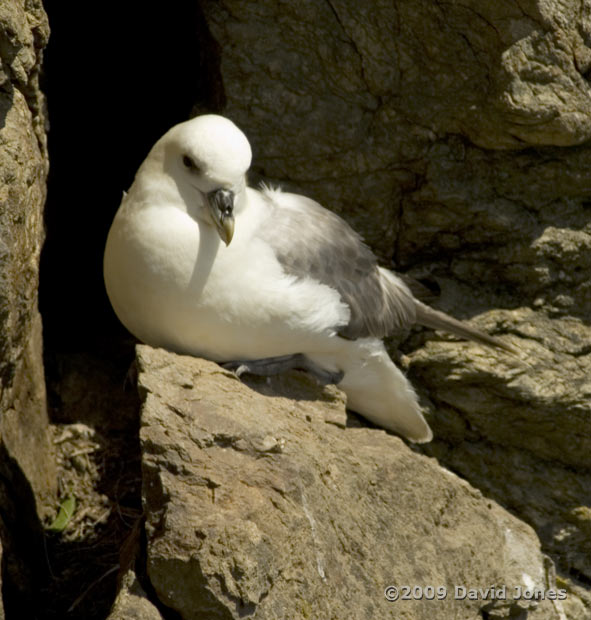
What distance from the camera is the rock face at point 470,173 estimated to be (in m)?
4.09

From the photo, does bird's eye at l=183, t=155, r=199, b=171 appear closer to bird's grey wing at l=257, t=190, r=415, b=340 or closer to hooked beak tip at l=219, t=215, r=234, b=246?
hooked beak tip at l=219, t=215, r=234, b=246

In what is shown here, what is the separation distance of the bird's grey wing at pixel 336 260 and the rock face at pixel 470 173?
395 mm

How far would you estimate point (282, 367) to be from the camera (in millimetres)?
3875

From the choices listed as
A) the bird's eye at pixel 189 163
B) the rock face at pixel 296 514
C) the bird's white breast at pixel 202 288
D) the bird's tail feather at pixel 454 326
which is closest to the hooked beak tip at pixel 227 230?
the bird's white breast at pixel 202 288

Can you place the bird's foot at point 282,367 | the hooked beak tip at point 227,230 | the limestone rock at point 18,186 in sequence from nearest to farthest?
1. the limestone rock at point 18,186
2. the hooked beak tip at point 227,230
3. the bird's foot at point 282,367

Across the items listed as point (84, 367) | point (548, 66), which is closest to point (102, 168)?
point (84, 367)

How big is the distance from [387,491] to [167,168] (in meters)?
1.33

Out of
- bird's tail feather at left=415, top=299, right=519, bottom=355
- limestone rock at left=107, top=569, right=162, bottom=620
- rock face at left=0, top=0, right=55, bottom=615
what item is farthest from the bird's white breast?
limestone rock at left=107, top=569, right=162, bottom=620

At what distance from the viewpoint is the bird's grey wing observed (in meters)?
3.81

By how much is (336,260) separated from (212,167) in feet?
2.30

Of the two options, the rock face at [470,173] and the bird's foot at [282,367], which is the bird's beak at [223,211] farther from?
the rock face at [470,173]

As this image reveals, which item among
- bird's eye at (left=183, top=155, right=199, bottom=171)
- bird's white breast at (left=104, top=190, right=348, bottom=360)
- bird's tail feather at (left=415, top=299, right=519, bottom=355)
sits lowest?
bird's tail feather at (left=415, top=299, right=519, bottom=355)

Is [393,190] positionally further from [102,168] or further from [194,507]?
[194,507]

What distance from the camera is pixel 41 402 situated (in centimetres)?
408
